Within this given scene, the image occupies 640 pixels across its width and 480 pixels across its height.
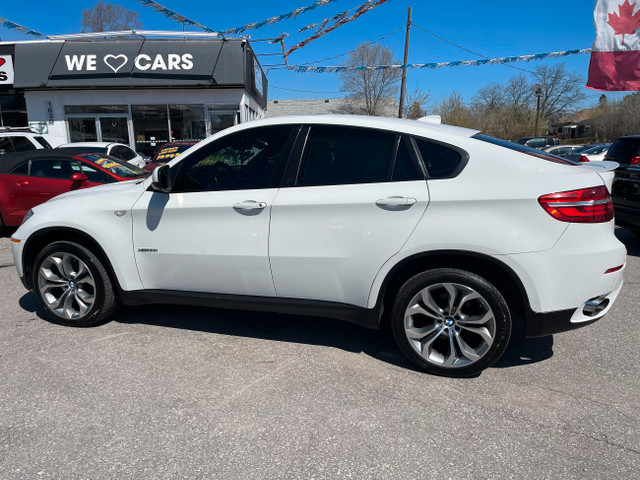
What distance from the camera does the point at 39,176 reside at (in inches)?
289

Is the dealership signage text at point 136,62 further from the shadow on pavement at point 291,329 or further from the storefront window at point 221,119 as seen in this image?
the shadow on pavement at point 291,329

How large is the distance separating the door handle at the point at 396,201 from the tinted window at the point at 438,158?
22 centimetres

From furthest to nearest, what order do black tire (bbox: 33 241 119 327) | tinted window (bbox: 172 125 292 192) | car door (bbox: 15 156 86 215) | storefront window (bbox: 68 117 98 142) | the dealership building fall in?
1. storefront window (bbox: 68 117 98 142)
2. the dealership building
3. car door (bbox: 15 156 86 215)
4. black tire (bbox: 33 241 119 327)
5. tinted window (bbox: 172 125 292 192)

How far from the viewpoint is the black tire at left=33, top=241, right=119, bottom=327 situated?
3.73 m

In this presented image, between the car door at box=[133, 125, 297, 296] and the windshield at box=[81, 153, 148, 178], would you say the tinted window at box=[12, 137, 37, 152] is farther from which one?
the car door at box=[133, 125, 297, 296]

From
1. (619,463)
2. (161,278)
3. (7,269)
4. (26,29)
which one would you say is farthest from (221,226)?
(26,29)

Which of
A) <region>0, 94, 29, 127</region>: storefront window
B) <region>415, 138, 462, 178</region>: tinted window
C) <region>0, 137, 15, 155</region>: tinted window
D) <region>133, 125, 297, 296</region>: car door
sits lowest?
<region>133, 125, 297, 296</region>: car door

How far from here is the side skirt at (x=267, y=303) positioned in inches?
124

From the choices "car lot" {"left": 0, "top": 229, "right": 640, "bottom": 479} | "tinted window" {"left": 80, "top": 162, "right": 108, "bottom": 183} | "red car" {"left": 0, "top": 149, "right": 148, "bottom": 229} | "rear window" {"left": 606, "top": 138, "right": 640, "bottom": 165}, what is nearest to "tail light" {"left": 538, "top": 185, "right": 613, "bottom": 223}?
"car lot" {"left": 0, "top": 229, "right": 640, "bottom": 479}

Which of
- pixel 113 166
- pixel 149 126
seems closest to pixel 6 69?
pixel 149 126

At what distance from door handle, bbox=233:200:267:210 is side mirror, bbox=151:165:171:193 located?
0.59 m

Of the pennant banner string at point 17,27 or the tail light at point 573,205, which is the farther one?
the pennant banner string at point 17,27

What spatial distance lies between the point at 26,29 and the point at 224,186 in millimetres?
13101

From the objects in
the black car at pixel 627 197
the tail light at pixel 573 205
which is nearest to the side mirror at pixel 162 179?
the tail light at pixel 573 205
